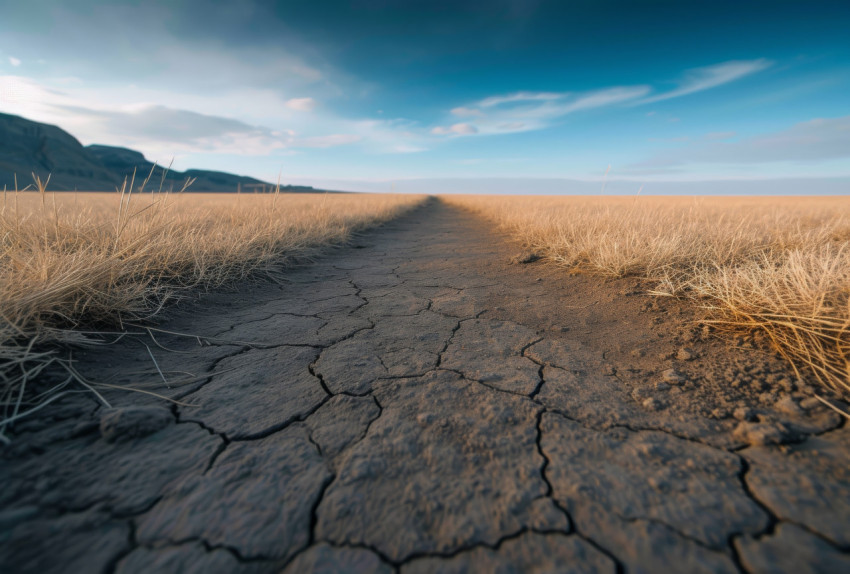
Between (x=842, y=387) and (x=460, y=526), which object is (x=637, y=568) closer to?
(x=460, y=526)

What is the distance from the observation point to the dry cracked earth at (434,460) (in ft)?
2.45

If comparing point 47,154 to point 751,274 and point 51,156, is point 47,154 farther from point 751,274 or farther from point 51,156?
point 751,274

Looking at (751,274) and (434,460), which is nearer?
(434,460)

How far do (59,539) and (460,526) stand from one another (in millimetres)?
890

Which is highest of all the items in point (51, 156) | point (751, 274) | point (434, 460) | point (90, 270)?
point (51, 156)

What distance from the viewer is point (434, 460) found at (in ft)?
3.28

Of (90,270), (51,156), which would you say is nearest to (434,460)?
(90,270)

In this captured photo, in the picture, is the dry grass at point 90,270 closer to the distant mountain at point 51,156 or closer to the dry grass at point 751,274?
the dry grass at point 751,274

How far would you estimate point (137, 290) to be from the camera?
75.9 inches

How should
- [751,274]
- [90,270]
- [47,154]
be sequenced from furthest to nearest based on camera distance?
1. [47,154]
2. [751,274]
3. [90,270]

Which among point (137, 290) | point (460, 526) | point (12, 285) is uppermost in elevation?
point (12, 285)

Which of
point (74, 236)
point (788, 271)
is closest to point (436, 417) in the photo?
point (788, 271)

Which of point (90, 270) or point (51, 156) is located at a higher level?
point (51, 156)

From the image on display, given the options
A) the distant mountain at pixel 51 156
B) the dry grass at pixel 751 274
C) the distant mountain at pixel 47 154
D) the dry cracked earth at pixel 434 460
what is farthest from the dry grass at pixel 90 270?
the distant mountain at pixel 47 154
